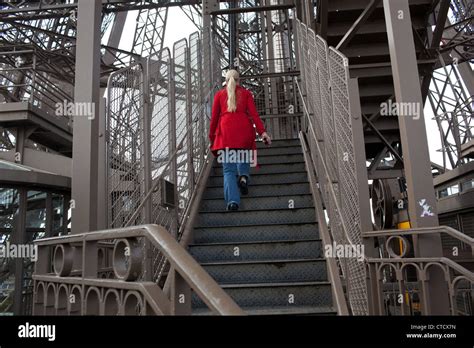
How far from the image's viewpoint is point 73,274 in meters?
3.12

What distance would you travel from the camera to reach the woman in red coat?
218 inches

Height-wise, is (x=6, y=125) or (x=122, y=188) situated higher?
(x=6, y=125)

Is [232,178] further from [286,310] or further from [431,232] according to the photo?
[431,232]

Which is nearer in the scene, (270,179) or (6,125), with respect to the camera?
(270,179)

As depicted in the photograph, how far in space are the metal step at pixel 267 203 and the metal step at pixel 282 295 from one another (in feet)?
5.76

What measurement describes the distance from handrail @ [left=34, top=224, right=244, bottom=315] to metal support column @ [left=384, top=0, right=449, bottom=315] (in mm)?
2077

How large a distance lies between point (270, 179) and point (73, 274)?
4.02 metres

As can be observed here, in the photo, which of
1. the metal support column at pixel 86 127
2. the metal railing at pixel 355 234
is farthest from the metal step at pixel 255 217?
the metal support column at pixel 86 127

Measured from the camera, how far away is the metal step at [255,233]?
5215mm

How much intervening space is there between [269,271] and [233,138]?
181cm

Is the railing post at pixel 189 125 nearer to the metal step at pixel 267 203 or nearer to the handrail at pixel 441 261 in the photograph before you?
the metal step at pixel 267 203

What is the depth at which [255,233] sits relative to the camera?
5352 mm

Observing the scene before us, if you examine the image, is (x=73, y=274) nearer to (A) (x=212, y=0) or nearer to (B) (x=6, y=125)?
(B) (x=6, y=125)
